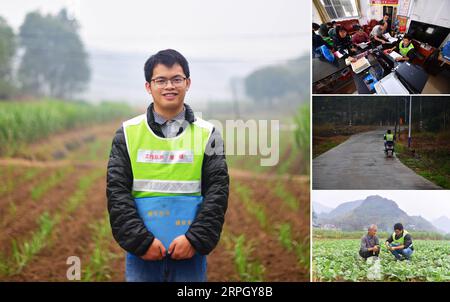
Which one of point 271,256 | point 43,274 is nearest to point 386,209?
point 271,256

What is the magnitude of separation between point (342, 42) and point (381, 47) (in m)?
0.27

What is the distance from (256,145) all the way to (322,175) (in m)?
0.48

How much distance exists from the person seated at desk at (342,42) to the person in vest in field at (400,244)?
1.20 m

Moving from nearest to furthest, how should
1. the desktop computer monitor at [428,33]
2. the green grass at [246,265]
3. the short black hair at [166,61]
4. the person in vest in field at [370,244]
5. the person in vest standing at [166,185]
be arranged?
the person in vest standing at [166,185] < the short black hair at [166,61] < the desktop computer monitor at [428,33] < the person in vest in field at [370,244] < the green grass at [246,265]

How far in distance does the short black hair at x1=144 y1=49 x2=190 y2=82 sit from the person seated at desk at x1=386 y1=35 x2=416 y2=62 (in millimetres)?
1397

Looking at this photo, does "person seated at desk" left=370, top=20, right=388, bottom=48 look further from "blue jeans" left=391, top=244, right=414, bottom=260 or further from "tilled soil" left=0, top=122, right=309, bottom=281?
"blue jeans" left=391, top=244, right=414, bottom=260

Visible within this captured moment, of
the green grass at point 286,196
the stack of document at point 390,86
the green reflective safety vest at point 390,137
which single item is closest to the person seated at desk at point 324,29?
the stack of document at point 390,86

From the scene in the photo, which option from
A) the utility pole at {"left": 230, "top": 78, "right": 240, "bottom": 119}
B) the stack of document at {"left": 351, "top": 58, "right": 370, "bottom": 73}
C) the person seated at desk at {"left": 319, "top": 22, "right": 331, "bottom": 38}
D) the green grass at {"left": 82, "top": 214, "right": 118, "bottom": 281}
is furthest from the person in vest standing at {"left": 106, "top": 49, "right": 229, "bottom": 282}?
the stack of document at {"left": 351, "top": 58, "right": 370, "bottom": 73}

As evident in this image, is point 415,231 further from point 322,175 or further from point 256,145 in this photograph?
Answer: point 256,145

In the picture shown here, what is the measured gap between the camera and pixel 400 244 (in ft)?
12.0

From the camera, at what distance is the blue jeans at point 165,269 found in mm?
3383

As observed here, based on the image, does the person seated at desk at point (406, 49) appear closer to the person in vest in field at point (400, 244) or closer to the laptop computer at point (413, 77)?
the laptop computer at point (413, 77)

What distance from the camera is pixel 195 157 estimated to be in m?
3.33

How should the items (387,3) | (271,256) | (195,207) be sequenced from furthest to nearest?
(271,256) → (387,3) → (195,207)
